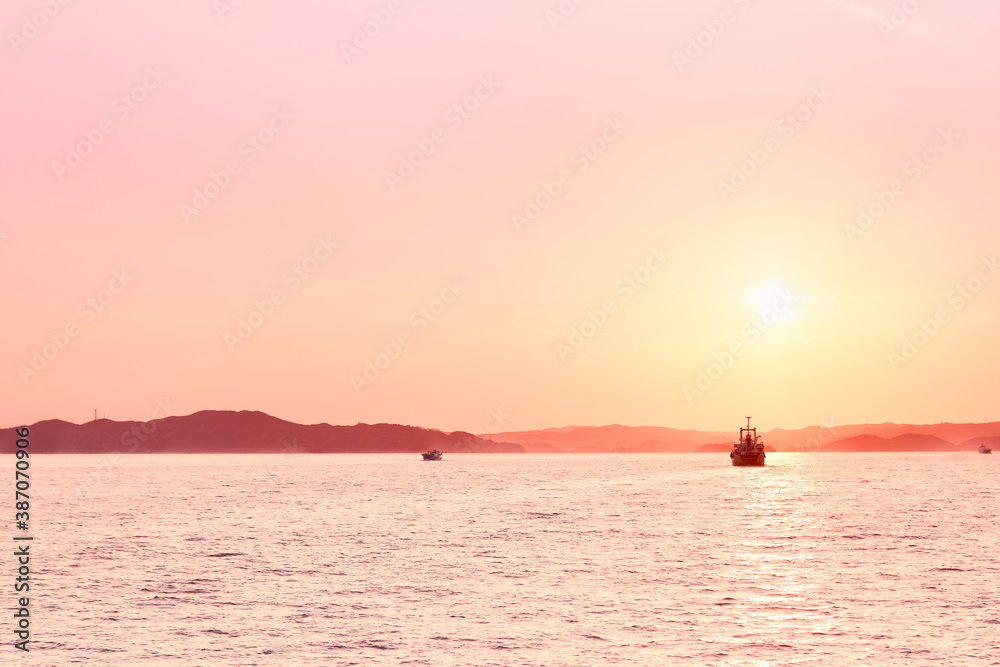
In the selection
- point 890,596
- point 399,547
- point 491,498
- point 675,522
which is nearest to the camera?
point 890,596

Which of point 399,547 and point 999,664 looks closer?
point 999,664

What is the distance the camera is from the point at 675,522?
9331cm

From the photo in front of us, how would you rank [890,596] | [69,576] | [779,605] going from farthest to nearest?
[69,576] → [890,596] → [779,605]

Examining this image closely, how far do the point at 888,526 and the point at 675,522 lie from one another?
66.0 ft

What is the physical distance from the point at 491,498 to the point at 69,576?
9148 cm

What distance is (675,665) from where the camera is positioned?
32.8 metres

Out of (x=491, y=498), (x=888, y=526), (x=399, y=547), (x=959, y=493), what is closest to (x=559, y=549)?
(x=399, y=547)

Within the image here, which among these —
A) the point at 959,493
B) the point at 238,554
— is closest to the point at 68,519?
the point at 238,554

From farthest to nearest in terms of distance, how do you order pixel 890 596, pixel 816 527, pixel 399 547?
pixel 816 527 < pixel 399 547 < pixel 890 596

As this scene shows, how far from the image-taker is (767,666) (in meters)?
32.2

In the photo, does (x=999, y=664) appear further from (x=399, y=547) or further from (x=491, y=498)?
(x=491, y=498)

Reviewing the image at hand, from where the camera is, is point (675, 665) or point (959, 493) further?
point (959, 493)

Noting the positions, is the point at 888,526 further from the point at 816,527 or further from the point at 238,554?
the point at 238,554

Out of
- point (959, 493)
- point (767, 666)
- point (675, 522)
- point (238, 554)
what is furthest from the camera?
point (959, 493)
